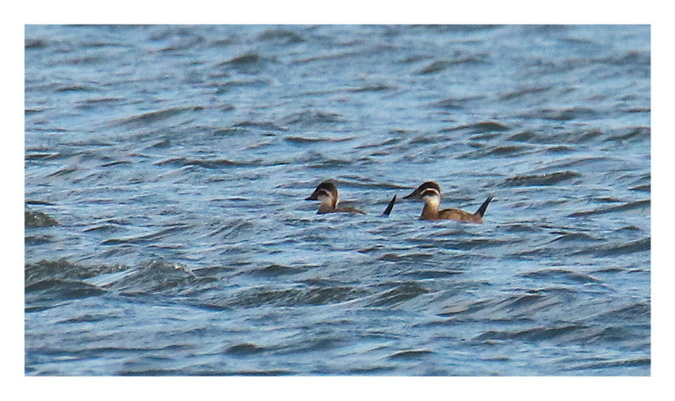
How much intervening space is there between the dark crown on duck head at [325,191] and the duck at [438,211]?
473 mm

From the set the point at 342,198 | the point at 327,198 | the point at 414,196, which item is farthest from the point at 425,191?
the point at 327,198

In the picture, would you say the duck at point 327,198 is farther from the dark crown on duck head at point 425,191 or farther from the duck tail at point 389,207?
the dark crown on duck head at point 425,191

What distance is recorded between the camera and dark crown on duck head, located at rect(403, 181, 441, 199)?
8.74 m

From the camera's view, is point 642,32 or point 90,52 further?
point 90,52

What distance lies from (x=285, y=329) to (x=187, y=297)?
0.65 m

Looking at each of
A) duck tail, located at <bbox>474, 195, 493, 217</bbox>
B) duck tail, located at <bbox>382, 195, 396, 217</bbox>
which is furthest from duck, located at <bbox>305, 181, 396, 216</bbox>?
duck tail, located at <bbox>474, 195, 493, 217</bbox>

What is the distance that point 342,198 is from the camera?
8758 mm

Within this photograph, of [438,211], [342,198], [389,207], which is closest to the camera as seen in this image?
[438,211]

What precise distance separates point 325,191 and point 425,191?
25.8 inches

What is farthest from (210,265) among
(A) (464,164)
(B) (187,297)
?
(A) (464,164)

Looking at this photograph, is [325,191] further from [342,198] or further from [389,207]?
[389,207]

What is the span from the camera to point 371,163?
8898mm

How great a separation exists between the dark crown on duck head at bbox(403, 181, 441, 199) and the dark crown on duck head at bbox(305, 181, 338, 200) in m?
0.47
